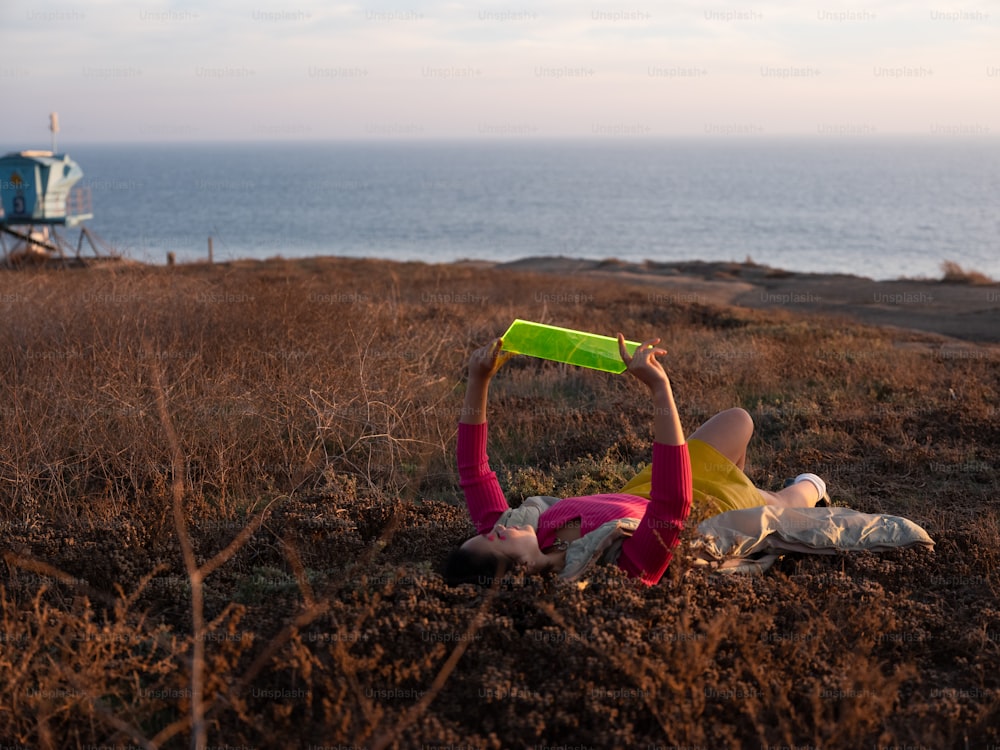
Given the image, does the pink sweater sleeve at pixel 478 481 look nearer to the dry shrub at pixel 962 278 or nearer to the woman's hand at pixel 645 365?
the woman's hand at pixel 645 365

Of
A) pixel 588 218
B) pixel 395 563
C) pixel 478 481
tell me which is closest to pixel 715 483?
pixel 478 481

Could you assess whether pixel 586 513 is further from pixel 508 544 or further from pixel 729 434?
pixel 729 434

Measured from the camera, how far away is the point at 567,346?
3.58 meters

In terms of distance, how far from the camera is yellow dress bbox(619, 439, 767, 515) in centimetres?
423

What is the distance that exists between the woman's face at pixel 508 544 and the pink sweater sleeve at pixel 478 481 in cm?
22

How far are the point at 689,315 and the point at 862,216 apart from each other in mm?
53518

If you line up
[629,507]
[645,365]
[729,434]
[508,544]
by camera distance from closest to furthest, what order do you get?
[645,365], [508,544], [629,507], [729,434]

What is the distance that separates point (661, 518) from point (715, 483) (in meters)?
0.94

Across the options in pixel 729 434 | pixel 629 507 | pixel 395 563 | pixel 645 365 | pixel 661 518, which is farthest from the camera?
pixel 729 434

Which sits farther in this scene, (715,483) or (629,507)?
(715,483)

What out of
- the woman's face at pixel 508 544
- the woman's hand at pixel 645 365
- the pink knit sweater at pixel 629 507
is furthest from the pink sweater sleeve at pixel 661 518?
the woman's face at pixel 508 544

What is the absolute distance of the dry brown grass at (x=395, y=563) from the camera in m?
2.94

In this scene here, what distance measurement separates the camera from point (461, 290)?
56.7 ft

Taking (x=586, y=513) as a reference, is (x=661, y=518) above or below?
above
